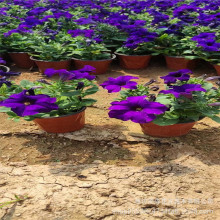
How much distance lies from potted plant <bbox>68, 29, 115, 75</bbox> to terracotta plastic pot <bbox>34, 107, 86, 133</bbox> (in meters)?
2.02

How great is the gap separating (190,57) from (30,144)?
2940 millimetres

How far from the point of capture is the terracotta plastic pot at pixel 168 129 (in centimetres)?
244

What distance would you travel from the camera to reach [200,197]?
1848mm

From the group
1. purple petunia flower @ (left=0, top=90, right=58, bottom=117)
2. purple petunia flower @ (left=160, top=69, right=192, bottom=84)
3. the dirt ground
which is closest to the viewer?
the dirt ground

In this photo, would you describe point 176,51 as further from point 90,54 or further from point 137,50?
point 90,54

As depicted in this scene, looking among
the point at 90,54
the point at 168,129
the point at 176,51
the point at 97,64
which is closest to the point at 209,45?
the point at 176,51

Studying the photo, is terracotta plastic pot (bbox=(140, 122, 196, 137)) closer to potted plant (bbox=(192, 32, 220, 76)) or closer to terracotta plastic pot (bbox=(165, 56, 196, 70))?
potted plant (bbox=(192, 32, 220, 76))

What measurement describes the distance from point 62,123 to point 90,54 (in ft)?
7.55

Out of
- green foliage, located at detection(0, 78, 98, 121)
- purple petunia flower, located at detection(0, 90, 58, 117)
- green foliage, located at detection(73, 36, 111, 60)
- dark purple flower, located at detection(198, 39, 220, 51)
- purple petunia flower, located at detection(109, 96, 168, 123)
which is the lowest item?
green foliage, located at detection(73, 36, 111, 60)

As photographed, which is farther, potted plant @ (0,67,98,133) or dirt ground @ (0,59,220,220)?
potted plant @ (0,67,98,133)

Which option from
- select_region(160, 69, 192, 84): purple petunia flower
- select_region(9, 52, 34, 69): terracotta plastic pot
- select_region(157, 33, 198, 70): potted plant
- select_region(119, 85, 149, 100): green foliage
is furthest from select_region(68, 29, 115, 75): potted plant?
select_region(160, 69, 192, 84): purple petunia flower

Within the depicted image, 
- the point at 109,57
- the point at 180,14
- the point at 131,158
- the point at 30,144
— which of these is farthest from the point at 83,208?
the point at 180,14

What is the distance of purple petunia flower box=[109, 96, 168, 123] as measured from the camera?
193 centimetres

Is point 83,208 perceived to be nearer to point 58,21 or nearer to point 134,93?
point 134,93
